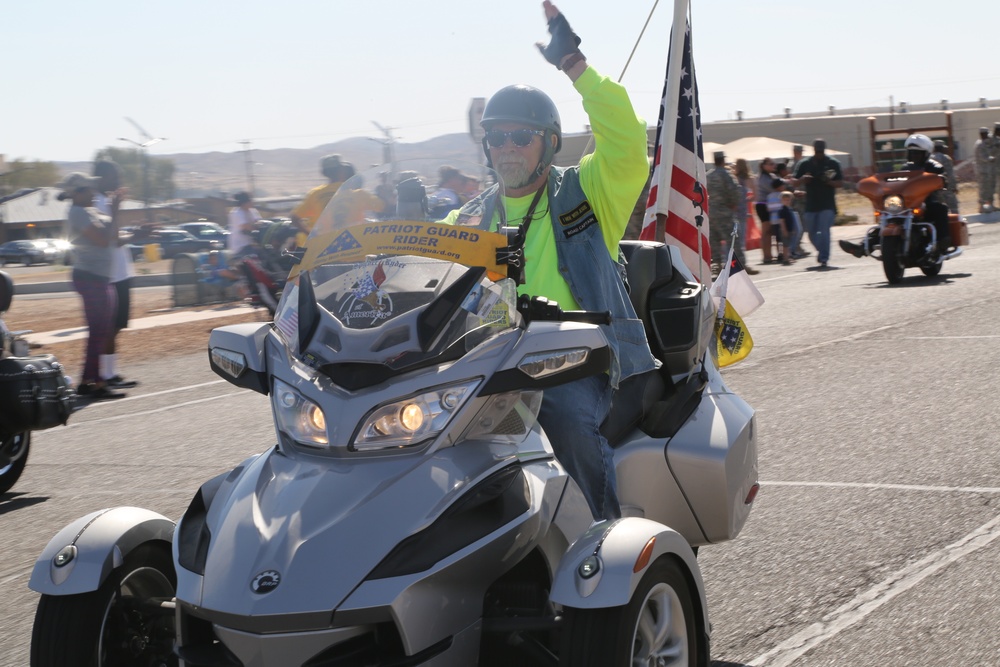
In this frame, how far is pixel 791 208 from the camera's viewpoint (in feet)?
72.0

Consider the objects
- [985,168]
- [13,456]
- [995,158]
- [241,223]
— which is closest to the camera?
[13,456]

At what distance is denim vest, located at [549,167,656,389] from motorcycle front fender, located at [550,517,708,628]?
0.97 meters

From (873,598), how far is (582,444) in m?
1.53

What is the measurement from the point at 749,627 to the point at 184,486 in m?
3.83

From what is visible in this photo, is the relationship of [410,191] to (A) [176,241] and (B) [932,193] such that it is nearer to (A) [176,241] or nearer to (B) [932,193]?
(B) [932,193]

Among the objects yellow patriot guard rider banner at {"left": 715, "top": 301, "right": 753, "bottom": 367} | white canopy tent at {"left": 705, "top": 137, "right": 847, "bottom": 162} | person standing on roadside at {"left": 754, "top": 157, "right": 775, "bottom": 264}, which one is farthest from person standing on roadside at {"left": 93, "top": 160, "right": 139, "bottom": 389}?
white canopy tent at {"left": 705, "top": 137, "right": 847, "bottom": 162}

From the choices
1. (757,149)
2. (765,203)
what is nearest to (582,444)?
(765,203)

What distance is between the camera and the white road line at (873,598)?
415cm

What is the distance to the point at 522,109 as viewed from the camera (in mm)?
4191

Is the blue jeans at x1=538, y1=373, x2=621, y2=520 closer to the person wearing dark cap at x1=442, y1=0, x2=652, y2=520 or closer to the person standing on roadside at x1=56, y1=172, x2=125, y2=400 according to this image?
the person wearing dark cap at x1=442, y1=0, x2=652, y2=520

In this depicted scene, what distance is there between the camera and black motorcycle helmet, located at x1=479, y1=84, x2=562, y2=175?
165 inches

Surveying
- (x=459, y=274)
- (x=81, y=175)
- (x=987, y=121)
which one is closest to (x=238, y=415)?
(x=81, y=175)

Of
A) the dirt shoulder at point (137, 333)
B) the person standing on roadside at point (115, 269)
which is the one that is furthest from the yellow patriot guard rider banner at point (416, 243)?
the dirt shoulder at point (137, 333)

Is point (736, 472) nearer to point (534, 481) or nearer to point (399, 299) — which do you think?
point (534, 481)
